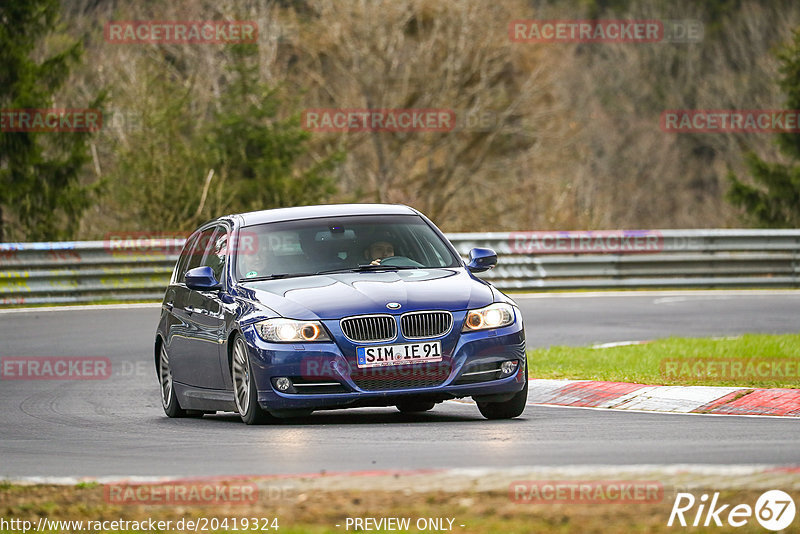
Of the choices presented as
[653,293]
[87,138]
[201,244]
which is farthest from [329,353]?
[87,138]

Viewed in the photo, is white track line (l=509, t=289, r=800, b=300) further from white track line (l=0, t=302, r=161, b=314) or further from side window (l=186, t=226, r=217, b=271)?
side window (l=186, t=226, r=217, b=271)

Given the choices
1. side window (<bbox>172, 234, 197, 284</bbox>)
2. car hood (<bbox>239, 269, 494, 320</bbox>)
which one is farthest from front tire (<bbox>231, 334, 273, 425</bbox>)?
side window (<bbox>172, 234, 197, 284</bbox>)

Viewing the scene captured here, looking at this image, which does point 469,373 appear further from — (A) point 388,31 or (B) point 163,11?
(B) point 163,11

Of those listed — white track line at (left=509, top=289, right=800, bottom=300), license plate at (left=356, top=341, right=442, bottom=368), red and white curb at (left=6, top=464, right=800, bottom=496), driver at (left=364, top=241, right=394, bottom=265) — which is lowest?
white track line at (left=509, top=289, right=800, bottom=300)

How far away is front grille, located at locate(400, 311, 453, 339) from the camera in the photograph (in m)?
10.5

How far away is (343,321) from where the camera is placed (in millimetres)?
10445

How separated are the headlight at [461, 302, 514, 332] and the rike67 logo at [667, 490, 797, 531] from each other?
4137 millimetres

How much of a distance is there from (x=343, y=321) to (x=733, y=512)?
14.8ft

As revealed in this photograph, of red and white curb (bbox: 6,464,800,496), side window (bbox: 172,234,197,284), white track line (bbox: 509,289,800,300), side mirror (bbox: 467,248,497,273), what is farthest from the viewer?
white track line (bbox: 509,289,800,300)

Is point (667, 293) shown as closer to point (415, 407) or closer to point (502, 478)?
point (415, 407)

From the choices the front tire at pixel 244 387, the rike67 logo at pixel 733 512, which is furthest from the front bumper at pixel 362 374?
the rike67 logo at pixel 733 512

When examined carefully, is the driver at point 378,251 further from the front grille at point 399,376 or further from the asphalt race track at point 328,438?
the front grille at point 399,376

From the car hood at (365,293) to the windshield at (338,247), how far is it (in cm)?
24

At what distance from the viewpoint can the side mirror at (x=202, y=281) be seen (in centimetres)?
1174
